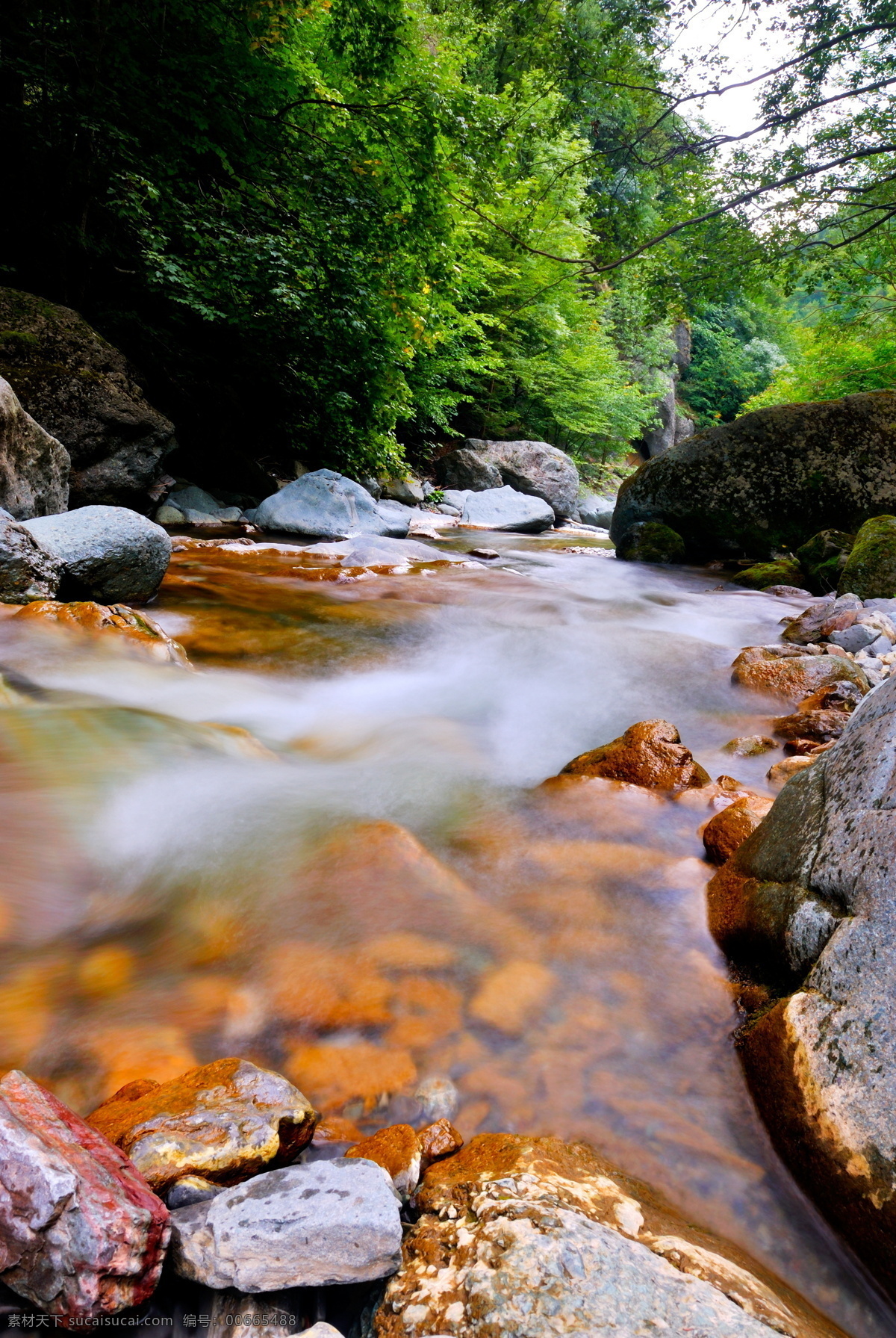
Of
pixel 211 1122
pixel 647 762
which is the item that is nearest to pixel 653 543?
pixel 647 762

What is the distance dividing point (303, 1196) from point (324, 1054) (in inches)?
24.3

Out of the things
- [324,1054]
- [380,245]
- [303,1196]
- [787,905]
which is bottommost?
[324,1054]

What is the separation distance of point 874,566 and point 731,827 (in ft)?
17.7

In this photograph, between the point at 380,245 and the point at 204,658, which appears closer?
the point at 204,658

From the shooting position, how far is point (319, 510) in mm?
10250

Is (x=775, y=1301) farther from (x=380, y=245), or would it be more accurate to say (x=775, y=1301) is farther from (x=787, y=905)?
(x=380, y=245)

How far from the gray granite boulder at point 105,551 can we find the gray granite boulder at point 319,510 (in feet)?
15.6

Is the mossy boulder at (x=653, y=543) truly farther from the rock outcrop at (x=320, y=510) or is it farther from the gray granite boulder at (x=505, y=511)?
the gray granite boulder at (x=505, y=511)

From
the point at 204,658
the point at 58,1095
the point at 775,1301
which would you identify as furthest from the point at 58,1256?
the point at 204,658

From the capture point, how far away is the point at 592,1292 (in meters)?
1.01

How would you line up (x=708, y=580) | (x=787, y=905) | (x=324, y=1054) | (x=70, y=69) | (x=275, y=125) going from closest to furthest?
1. (x=324, y=1054)
2. (x=787, y=905)
3. (x=70, y=69)
4. (x=275, y=125)
5. (x=708, y=580)

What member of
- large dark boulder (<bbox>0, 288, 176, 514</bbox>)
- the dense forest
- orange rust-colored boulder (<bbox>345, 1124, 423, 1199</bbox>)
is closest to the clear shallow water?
orange rust-colored boulder (<bbox>345, 1124, 423, 1199</bbox>)

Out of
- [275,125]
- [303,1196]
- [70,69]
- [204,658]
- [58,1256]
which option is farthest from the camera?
[275,125]

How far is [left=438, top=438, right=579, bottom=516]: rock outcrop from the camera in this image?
18219 millimetres
